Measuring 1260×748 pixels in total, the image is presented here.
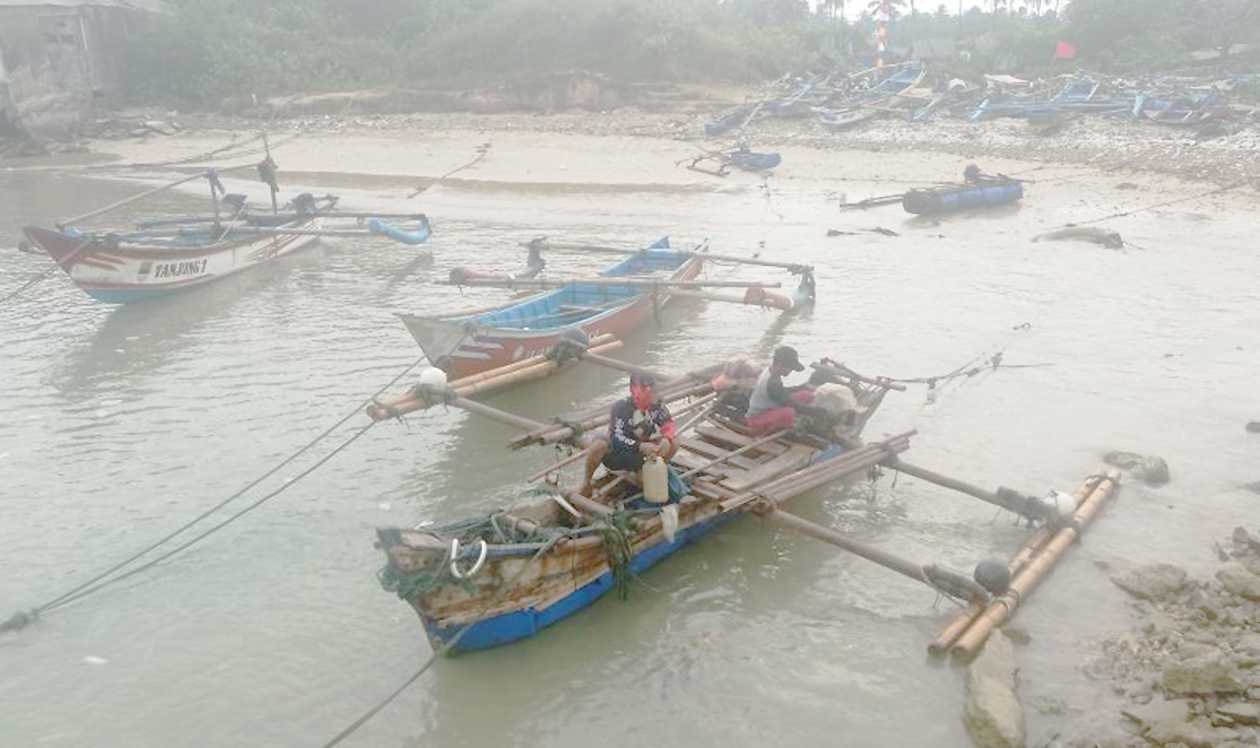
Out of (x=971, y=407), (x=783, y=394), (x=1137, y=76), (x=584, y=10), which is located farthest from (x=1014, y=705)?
(x=584, y=10)

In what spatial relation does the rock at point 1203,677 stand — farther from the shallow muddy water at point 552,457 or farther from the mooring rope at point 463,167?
the mooring rope at point 463,167

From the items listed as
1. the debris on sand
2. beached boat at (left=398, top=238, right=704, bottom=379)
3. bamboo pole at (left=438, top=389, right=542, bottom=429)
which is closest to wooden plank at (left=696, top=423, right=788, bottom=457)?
bamboo pole at (left=438, top=389, right=542, bottom=429)

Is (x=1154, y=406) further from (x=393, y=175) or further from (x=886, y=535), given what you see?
(x=393, y=175)

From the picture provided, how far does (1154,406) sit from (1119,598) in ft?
17.4

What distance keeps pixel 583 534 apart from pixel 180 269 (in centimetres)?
1389

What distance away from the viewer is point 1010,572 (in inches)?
331

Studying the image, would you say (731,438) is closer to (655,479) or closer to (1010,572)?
(655,479)

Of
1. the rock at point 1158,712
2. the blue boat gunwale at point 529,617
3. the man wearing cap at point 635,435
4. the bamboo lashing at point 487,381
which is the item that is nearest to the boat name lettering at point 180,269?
the bamboo lashing at point 487,381

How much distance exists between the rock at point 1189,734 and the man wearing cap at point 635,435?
4.16 metres

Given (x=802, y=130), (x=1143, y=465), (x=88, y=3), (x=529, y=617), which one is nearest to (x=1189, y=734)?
(x=529, y=617)

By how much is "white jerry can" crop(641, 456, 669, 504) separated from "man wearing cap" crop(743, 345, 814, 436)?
7.03 ft

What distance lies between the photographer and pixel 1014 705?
7344 mm

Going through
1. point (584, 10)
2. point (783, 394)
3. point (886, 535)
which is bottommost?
point (886, 535)

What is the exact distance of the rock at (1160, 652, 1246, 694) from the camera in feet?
23.2
